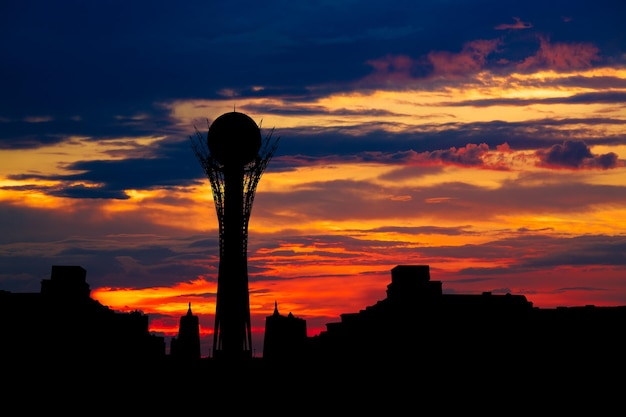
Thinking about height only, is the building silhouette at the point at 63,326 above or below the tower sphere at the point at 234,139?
below

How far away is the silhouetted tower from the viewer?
162375 mm

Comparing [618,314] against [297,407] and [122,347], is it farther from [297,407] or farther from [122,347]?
[122,347]

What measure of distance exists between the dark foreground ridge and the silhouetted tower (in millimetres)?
37065

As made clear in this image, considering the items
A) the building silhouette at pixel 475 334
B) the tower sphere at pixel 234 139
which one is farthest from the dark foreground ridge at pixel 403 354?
the tower sphere at pixel 234 139

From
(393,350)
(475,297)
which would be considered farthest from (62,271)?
(475,297)

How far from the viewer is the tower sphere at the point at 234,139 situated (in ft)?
545

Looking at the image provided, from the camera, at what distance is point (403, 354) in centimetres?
11381

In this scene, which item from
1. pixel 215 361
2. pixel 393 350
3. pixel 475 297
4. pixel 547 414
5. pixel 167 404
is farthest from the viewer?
pixel 215 361

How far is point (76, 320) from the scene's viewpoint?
118 meters

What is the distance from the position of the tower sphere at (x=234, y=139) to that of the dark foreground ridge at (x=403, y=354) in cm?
4558

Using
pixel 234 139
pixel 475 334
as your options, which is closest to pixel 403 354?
pixel 475 334

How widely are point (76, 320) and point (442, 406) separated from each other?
139ft

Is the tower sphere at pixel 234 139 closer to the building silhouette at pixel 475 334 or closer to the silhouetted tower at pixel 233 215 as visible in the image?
the silhouetted tower at pixel 233 215

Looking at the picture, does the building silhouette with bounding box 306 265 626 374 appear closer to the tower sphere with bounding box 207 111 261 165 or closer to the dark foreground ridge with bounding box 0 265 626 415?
the dark foreground ridge with bounding box 0 265 626 415
